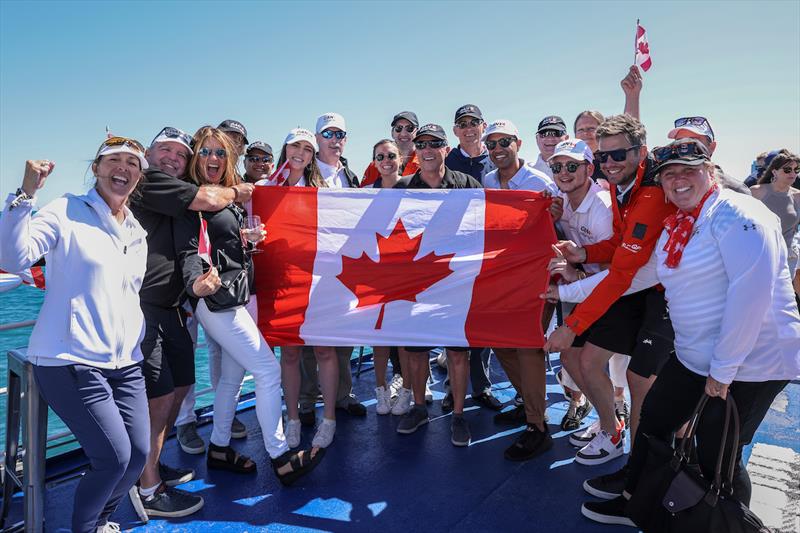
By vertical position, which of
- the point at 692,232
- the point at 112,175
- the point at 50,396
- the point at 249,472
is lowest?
the point at 249,472

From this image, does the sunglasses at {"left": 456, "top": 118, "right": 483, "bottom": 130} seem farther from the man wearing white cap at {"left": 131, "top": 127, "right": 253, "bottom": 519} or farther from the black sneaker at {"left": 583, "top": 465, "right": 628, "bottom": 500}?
the black sneaker at {"left": 583, "top": 465, "right": 628, "bottom": 500}

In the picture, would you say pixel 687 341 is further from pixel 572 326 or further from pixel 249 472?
pixel 249 472

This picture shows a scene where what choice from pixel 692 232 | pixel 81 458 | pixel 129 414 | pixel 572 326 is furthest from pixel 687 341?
pixel 81 458

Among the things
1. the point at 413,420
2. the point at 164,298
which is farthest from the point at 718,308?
the point at 164,298

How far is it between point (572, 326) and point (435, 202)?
1442 millimetres

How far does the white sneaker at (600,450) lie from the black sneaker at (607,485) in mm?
352

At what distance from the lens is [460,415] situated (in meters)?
4.23

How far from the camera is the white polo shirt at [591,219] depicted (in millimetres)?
3553

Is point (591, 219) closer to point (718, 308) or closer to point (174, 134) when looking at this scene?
point (718, 308)

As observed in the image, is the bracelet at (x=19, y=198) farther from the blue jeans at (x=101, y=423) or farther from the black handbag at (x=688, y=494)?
the black handbag at (x=688, y=494)

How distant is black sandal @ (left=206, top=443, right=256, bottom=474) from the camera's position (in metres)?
3.67

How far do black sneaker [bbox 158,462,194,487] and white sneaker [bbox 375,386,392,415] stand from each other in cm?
167

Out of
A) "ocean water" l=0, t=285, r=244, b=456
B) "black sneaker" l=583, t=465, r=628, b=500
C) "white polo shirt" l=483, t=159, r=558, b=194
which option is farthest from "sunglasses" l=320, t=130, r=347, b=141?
"ocean water" l=0, t=285, r=244, b=456

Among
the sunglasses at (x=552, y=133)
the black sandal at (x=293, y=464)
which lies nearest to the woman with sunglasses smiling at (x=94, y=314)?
the black sandal at (x=293, y=464)
